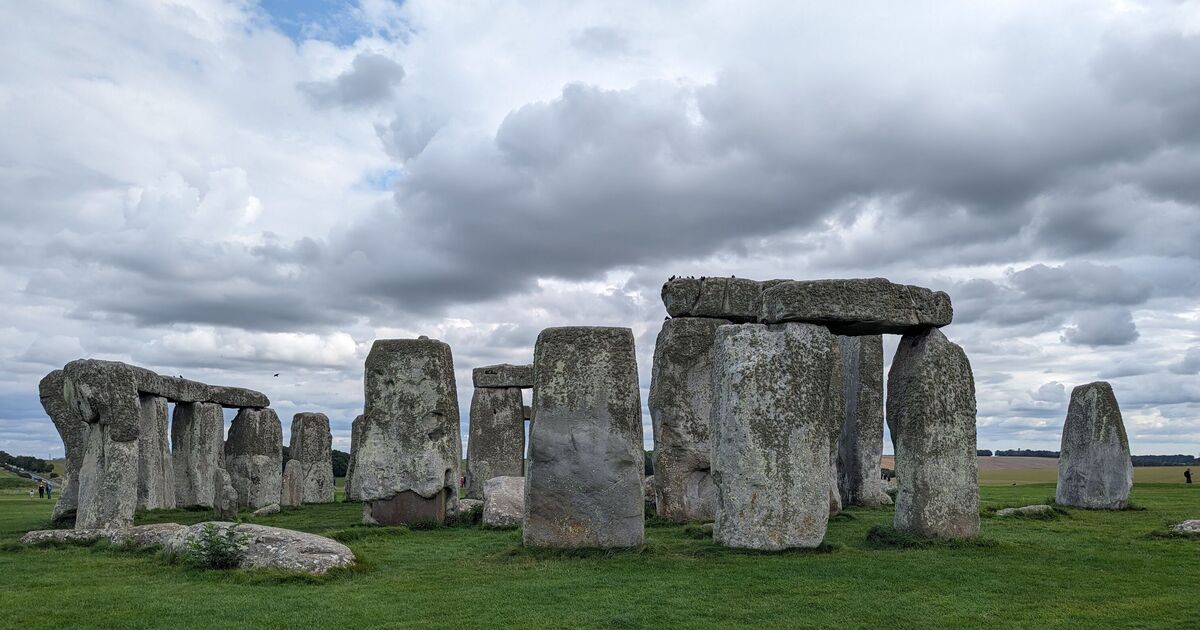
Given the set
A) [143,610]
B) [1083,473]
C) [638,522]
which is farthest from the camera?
[1083,473]

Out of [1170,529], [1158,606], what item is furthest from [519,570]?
[1170,529]

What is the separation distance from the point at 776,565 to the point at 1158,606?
12.3ft

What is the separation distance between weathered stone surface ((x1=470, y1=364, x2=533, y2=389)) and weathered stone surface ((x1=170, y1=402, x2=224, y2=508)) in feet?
23.8

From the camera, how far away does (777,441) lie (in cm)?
1173

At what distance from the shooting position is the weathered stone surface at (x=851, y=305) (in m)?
12.0

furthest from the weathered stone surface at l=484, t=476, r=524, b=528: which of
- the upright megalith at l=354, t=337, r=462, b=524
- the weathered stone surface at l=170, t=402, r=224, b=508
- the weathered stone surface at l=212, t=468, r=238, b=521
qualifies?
the weathered stone surface at l=170, t=402, r=224, b=508

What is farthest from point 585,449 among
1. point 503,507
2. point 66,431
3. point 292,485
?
point 292,485

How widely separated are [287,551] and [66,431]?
11645mm

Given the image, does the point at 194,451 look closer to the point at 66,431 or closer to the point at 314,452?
the point at 314,452

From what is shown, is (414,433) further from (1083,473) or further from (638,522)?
(1083,473)

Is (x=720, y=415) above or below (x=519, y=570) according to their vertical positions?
above

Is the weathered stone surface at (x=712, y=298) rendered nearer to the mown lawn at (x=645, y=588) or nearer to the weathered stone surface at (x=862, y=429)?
the weathered stone surface at (x=862, y=429)

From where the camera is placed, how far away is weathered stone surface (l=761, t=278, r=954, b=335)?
11961mm

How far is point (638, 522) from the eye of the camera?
40.0ft
